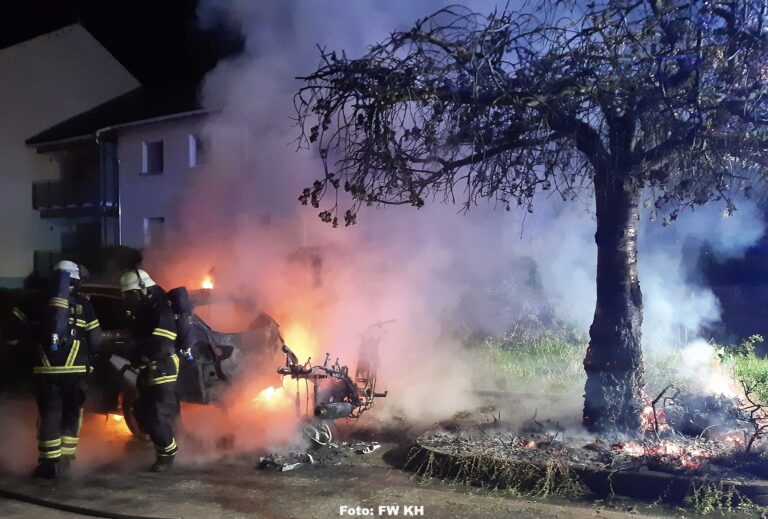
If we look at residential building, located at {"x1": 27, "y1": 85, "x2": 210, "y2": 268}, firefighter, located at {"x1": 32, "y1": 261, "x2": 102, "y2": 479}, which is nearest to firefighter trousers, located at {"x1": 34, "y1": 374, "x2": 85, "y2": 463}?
firefighter, located at {"x1": 32, "y1": 261, "x2": 102, "y2": 479}

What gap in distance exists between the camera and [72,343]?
5.71 m

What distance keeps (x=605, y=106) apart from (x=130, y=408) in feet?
17.4

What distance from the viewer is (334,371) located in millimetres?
6645

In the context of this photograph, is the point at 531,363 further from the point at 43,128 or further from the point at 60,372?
the point at 43,128

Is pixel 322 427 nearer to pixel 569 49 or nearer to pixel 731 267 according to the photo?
pixel 569 49

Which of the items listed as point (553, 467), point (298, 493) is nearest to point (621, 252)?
point (553, 467)

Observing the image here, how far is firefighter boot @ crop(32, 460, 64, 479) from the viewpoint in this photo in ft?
17.8

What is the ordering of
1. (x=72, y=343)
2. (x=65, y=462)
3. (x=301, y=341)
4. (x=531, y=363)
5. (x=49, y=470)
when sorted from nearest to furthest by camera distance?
(x=49, y=470) → (x=65, y=462) → (x=72, y=343) → (x=301, y=341) → (x=531, y=363)

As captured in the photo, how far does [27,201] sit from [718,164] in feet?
71.1

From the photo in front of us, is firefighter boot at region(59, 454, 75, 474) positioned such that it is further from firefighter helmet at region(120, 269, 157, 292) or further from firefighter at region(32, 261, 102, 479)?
firefighter helmet at region(120, 269, 157, 292)

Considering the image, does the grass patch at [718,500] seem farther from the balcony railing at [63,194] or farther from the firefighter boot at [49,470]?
the balcony railing at [63,194]

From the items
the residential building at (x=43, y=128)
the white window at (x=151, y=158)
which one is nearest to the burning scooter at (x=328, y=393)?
the white window at (x=151, y=158)

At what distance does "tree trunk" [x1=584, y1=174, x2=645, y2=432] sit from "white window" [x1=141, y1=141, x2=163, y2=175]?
590 inches

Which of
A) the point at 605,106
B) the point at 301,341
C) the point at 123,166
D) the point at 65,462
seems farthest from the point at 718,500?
the point at 123,166
